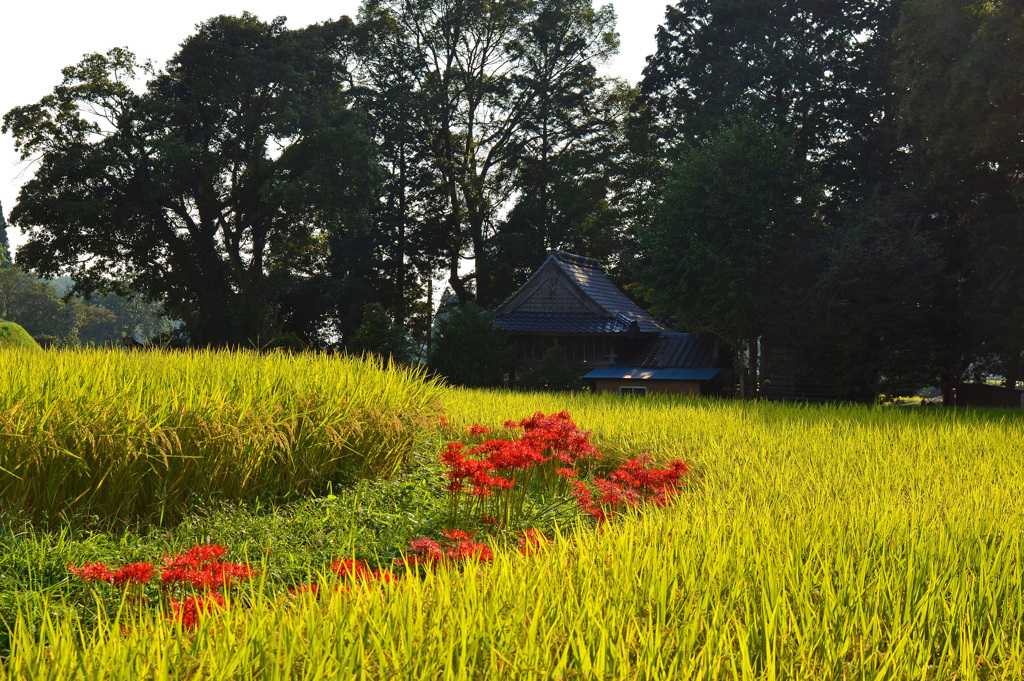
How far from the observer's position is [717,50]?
3094 centimetres

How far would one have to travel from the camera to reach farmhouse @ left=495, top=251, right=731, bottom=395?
28.5m

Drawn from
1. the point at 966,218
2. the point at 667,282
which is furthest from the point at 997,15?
the point at 667,282

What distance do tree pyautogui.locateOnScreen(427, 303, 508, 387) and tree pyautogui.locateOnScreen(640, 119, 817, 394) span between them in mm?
6250

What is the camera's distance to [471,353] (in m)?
25.6

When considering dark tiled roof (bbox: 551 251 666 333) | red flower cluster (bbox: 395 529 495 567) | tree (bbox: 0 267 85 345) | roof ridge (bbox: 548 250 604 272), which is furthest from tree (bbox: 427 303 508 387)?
tree (bbox: 0 267 85 345)

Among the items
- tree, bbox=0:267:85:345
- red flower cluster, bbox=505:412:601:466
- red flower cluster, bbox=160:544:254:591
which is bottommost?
red flower cluster, bbox=160:544:254:591

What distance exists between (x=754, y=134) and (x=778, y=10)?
33.0 ft

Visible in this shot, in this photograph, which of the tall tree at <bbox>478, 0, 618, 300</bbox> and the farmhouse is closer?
the farmhouse

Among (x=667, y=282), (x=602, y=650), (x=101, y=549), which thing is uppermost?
(x=667, y=282)

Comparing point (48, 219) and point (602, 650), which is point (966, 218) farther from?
point (48, 219)

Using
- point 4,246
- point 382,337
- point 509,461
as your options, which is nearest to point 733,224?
point 382,337

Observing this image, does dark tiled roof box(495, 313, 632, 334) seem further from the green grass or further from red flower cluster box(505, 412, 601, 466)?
red flower cluster box(505, 412, 601, 466)

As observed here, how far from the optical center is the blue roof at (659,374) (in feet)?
84.7

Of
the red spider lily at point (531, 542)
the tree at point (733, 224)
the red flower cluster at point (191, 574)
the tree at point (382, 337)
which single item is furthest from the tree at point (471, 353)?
the red flower cluster at point (191, 574)
